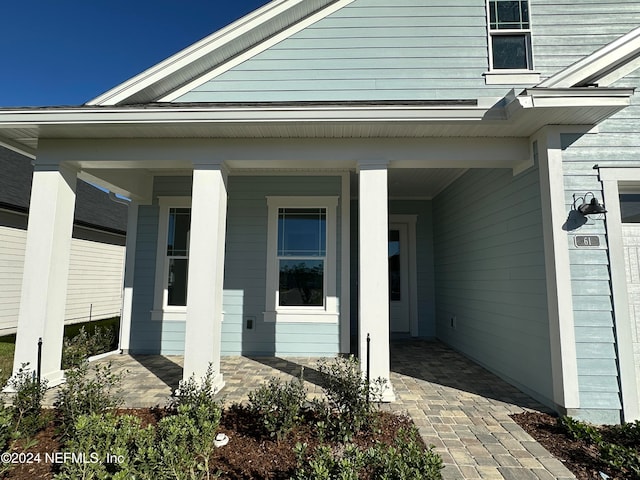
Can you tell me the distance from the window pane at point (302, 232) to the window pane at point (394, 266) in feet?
7.68

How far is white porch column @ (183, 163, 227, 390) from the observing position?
162 inches

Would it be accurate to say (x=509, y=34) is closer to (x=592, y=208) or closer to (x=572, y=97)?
(x=572, y=97)

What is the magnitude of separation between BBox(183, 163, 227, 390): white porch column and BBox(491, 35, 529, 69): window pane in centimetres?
435

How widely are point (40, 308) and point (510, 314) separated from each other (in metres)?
6.15

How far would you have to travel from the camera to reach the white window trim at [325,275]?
6.15m

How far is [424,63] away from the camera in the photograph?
5074 mm

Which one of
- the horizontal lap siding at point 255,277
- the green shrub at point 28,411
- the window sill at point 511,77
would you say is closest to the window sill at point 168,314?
the horizontal lap siding at point 255,277

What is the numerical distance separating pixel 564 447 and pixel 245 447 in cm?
281

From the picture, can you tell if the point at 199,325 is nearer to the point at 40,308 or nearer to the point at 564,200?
the point at 40,308

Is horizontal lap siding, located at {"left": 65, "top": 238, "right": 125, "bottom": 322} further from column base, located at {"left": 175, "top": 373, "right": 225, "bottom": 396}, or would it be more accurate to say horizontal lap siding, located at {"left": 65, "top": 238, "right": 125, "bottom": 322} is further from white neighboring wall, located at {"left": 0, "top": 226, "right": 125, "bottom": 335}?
column base, located at {"left": 175, "top": 373, "right": 225, "bottom": 396}

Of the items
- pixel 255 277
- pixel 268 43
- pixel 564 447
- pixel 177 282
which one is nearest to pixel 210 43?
pixel 268 43

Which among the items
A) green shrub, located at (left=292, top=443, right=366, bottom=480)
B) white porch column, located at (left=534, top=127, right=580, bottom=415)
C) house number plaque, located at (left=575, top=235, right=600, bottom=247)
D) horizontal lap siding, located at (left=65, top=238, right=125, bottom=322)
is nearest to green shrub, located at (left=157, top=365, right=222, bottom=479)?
green shrub, located at (left=292, top=443, right=366, bottom=480)

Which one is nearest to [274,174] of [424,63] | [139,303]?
[424,63]

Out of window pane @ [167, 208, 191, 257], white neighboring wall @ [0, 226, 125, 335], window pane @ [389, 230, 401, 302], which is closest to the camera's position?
window pane @ [167, 208, 191, 257]
